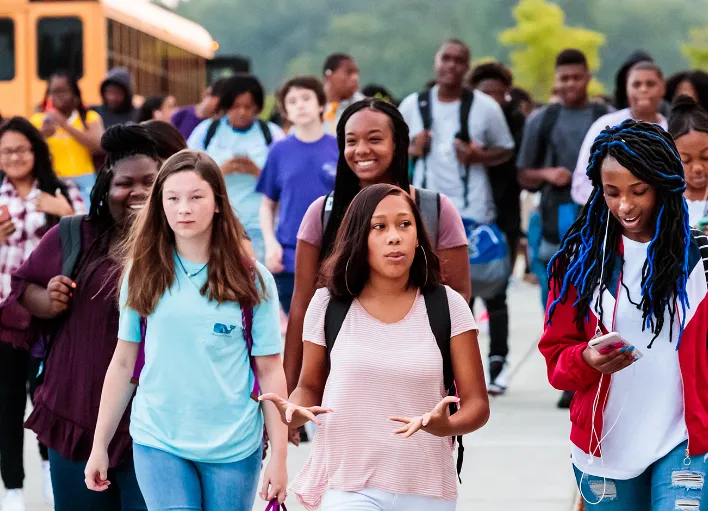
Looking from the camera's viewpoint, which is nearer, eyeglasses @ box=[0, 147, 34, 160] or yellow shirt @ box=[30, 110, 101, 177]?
eyeglasses @ box=[0, 147, 34, 160]

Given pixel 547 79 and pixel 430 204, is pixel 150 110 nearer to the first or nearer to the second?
pixel 430 204

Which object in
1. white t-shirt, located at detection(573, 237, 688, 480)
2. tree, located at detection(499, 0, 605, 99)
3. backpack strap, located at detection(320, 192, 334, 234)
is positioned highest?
tree, located at detection(499, 0, 605, 99)

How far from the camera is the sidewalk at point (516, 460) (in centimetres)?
688

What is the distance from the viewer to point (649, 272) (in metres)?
4.16

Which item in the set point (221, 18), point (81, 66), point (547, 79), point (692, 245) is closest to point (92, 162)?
point (692, 245)

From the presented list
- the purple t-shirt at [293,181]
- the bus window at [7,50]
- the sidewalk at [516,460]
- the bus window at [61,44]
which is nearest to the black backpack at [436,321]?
the sidewalk at [516,460]

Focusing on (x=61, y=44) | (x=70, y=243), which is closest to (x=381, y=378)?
(x=70, y=243)

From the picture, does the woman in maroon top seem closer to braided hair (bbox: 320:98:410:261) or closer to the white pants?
braided hair (bbox: 320:98:410:261)

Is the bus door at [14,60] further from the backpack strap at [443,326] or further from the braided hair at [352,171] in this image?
the backpack strap at [443,326]

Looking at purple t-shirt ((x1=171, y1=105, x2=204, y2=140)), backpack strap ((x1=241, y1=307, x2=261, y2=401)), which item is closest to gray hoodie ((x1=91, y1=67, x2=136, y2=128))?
purple t-shirt ((x1=171, y1=105, x2=204, y2=140))

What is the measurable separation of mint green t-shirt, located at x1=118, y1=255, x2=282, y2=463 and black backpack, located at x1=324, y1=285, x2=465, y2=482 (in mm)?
363

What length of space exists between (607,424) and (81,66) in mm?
17273

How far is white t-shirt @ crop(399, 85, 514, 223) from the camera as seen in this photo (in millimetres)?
9000

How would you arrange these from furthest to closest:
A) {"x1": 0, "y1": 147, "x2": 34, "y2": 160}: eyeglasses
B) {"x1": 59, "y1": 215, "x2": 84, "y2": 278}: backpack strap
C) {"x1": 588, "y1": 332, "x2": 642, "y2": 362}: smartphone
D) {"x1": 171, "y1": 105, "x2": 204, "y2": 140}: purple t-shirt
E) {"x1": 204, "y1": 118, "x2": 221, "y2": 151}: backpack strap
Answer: {"x1": 171, "y1": 105, "x2": 204, "y2": 140}: purple t-shirt, {"x1": 204, "y1": 118, "x2": 221, "y2": 151}: backpack strap, {"x1": 0, "y1": 147, "x2": 34, "y2": 160}: eyeglasses, {"x1": 59, "y1": 215, "x2": 84, "y2": 278}: backpack strap, {"x1": 588, "y1": 332, "x2": 642, "y2": 362}: smartphone
